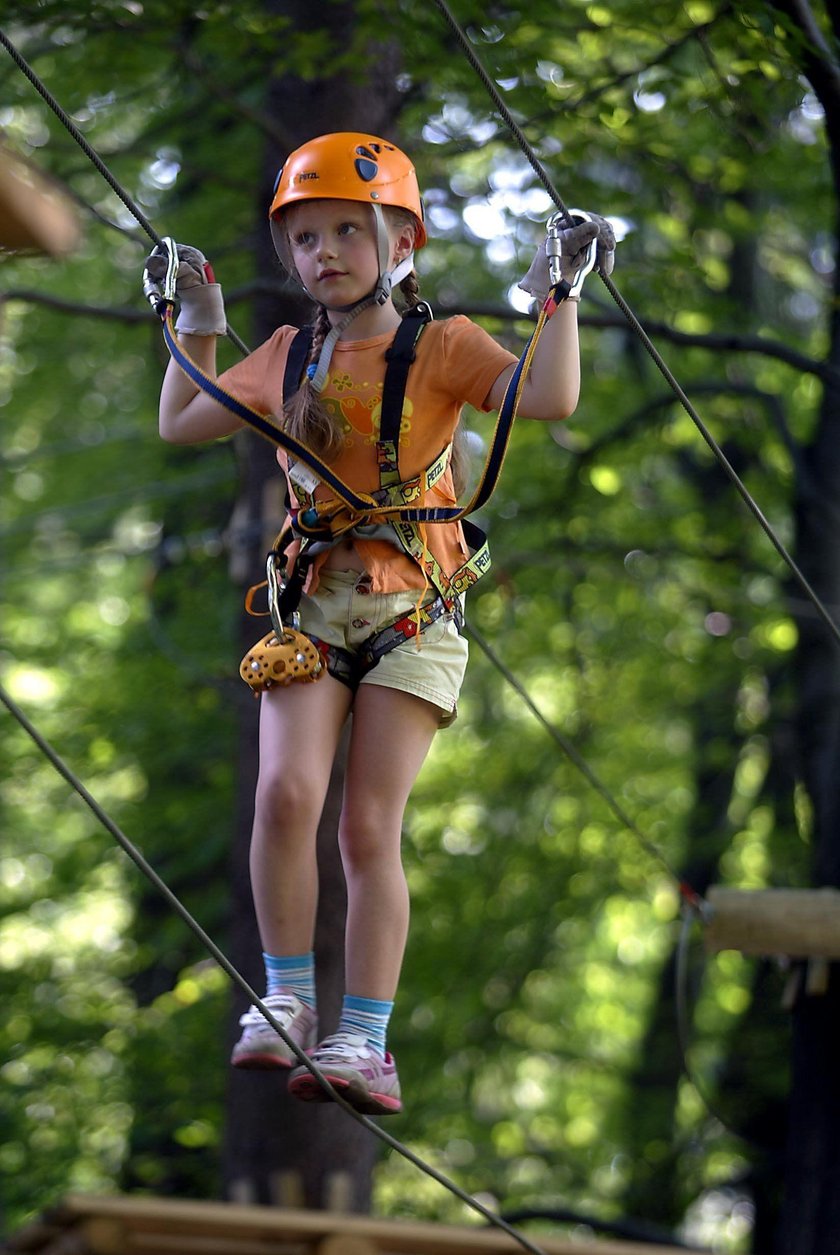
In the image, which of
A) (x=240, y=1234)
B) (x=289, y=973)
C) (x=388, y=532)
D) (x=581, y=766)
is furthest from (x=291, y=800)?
(x=581, y=766)

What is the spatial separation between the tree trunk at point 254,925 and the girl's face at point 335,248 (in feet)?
7.46

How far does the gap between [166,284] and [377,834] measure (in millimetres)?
1058

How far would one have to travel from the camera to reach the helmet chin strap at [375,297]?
9.69 feet

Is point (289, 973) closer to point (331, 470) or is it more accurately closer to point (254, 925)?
point (331, 470)

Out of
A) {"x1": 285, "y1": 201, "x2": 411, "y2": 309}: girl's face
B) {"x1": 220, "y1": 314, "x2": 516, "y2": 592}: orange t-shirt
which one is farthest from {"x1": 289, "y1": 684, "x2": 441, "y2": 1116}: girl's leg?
{"x1": 285, "y1": 201, "x2": 411, "y2": 309}: girl's face

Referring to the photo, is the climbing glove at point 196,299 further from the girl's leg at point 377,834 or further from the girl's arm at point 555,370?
the girl's leg at point 377,834

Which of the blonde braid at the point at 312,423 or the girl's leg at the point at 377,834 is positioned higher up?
the blonde braid at the point at 312,423

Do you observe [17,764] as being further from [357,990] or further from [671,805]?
[357,990]

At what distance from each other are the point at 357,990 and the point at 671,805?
824 cm

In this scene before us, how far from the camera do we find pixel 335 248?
9.65ft

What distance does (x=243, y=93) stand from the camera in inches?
312

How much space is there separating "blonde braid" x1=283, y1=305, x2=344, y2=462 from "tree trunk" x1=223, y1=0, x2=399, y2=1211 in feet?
7.53

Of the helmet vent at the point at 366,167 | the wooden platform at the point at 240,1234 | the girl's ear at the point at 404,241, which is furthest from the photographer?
the wooden platform at the point at 240,1234

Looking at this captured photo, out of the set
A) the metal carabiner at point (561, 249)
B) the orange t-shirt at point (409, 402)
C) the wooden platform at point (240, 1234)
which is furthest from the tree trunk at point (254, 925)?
the metal carabiner at point (561, 249)
